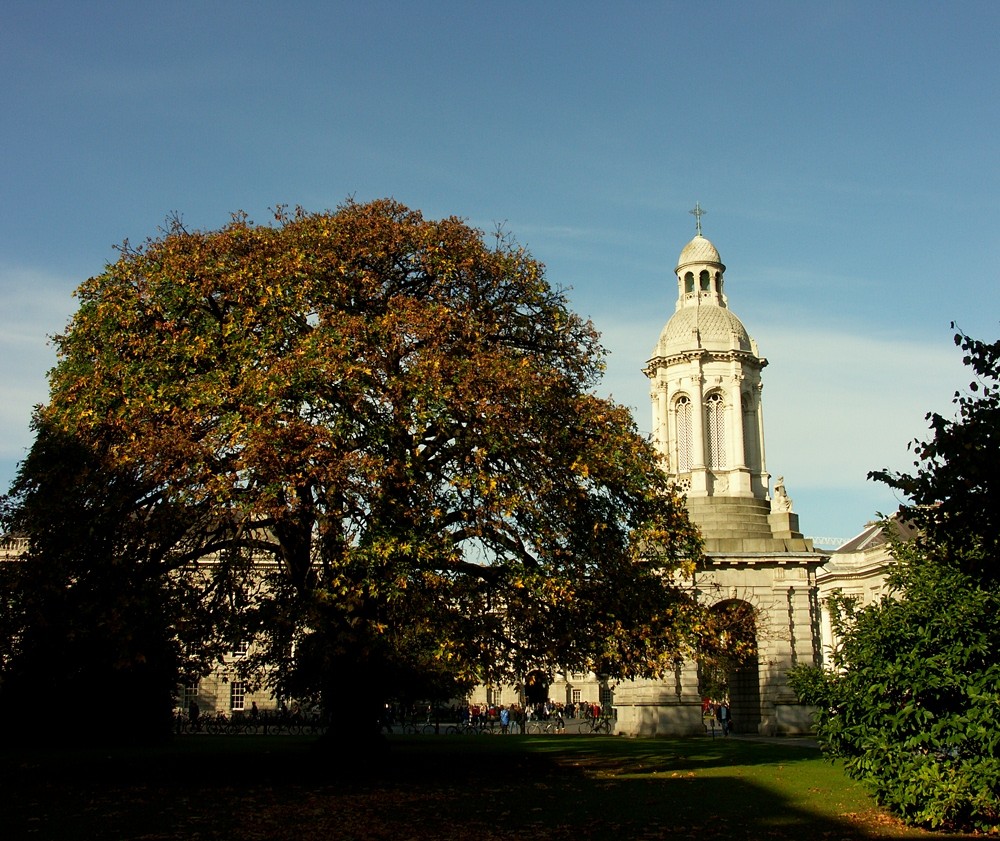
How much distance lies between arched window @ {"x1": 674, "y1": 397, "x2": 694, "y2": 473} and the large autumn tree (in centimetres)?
2271

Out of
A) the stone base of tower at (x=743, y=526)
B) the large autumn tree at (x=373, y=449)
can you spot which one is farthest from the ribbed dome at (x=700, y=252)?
the large autumn tree at (x=373, y=449)

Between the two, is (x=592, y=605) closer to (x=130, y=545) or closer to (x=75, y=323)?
(x=130, y=545)

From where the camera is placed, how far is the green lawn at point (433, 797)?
15000 mm

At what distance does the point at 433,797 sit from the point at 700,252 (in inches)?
1402

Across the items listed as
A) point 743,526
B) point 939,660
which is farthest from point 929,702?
point 743,526

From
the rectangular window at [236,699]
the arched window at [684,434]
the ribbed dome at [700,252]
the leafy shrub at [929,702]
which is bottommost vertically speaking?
the rectangular window at [236,699]

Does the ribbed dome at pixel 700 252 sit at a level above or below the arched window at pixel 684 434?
above

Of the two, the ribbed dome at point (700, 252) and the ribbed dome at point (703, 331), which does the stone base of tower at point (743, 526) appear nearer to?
the ribbed dome at point (703, 331)

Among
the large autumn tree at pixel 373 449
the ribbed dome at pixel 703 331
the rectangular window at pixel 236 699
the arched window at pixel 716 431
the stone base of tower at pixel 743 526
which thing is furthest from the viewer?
the rectangular window at pixel 236 699

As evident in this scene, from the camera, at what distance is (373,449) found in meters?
20.6

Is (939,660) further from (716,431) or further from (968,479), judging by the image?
(716,431)

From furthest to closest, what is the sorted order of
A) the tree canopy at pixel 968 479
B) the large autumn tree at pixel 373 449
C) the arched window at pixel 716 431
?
the arched window at pixel 716 431 → the large autumn tree at pixel 373 449 → the tree canopy at pixel 968 479

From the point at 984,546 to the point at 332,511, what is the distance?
12.0m

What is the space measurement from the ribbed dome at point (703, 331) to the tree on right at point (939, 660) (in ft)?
103
